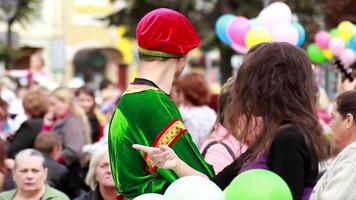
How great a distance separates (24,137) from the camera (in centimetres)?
907

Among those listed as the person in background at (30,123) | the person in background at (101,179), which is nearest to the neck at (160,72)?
the person in background at (101,179)

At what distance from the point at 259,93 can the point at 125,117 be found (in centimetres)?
56

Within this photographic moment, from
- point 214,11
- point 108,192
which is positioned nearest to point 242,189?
point 108,192

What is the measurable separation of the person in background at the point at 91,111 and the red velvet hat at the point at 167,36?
292 inches

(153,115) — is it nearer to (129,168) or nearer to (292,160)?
(129,168)

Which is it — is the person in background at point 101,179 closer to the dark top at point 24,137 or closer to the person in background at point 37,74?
the dark top at point 24,137

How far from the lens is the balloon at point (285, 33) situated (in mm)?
7543

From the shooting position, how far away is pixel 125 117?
367cm

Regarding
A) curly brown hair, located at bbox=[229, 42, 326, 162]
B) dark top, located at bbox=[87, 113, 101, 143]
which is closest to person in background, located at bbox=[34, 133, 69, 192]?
dark top, located at bbox=[87, 113, 101, 143]

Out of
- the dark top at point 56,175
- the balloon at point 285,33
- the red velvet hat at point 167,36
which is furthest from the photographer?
the dark top at point 56,175

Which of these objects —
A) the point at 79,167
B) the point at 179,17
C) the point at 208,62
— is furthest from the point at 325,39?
the point at 208,62

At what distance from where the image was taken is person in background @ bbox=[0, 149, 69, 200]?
6.43 metres

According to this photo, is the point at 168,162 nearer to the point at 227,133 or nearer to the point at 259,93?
the point at 259,93

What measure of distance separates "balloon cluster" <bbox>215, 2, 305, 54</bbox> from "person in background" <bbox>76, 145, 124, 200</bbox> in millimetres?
1701
